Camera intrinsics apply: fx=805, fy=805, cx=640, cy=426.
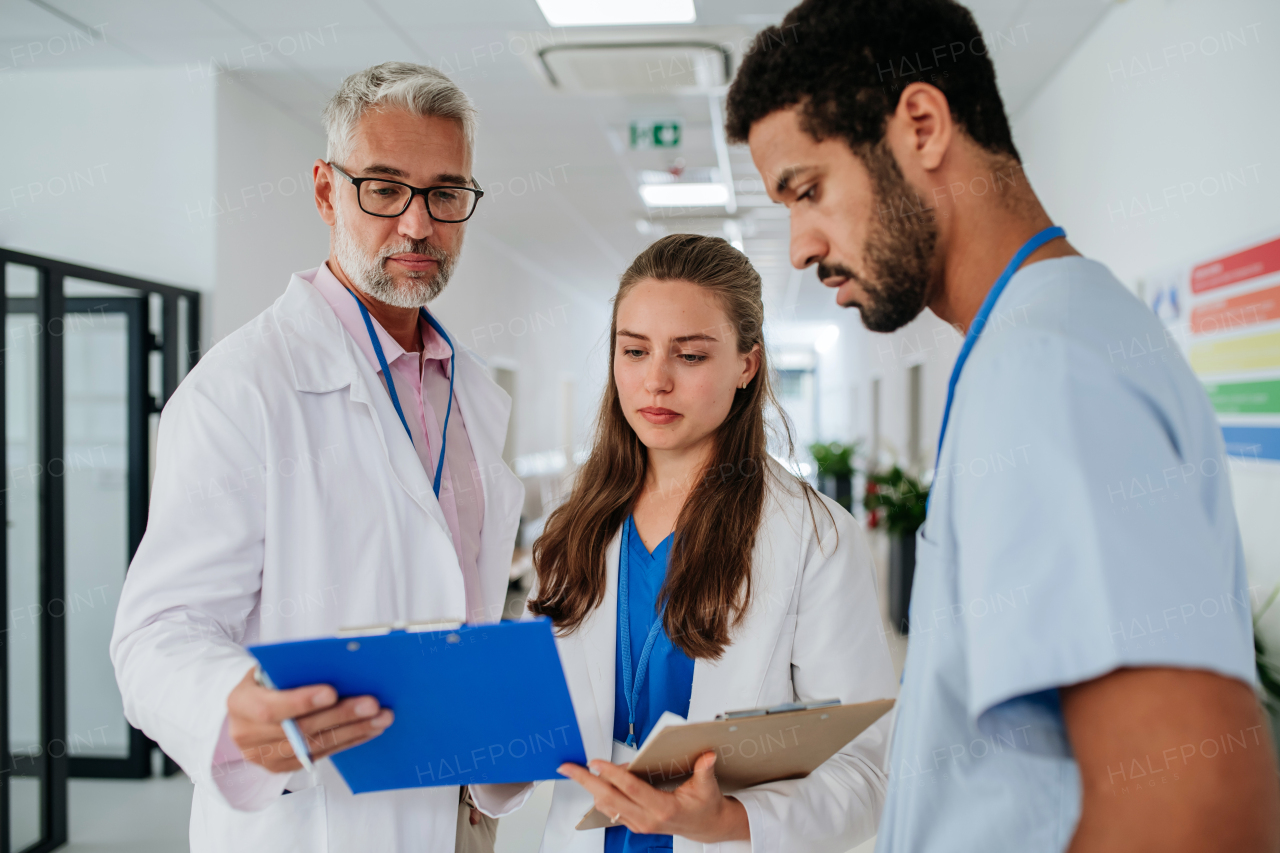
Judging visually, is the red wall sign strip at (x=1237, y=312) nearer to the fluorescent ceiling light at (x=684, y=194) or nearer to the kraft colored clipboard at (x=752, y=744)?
the kraft colored clipboard at (x=752, y=744)

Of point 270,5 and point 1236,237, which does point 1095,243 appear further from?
point 270,5

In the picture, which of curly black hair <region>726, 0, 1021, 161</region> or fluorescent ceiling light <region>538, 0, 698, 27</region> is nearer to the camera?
curly black hair <region>726, 0, 1021, 161</region>

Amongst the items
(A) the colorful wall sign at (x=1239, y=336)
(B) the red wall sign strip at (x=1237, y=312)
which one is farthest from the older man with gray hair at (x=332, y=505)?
(B) the red wall sign strip at (x=1237, y=312)

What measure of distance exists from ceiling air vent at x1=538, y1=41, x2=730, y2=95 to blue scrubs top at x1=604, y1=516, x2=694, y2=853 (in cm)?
261

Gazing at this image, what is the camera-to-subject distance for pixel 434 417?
1.73 meters

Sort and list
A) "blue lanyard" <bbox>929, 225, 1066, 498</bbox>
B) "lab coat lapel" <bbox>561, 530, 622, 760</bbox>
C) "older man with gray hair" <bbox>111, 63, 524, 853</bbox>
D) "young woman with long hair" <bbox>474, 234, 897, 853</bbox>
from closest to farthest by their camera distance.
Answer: "blue lanyard" <bbox>929, 225, 1066, 498</bbox> → "older man with gray hair" <bbox>111, 63, 524, 853</bbox> → "young woman with long hair" <bbox>474, 234, 897, 853</bbox> → "lab coat lapel" <bbox>561, 530, 622, 760</bbox>

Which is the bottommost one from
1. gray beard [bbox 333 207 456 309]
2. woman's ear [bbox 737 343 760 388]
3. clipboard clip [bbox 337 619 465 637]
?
clipboard clip [bbox 337 619 465 637]

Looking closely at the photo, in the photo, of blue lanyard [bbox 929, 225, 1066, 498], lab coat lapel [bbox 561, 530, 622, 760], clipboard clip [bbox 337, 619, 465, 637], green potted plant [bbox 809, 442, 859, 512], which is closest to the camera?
blue lanyard [bbox 929, 225, 1066, 498]

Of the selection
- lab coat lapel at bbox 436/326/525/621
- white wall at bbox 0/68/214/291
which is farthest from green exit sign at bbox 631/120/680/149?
lab coat lapel at bbox 436/326/525/621

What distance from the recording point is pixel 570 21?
317 centimetres

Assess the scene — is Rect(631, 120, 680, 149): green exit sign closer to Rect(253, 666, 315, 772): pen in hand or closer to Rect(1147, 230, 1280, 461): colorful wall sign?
Rect(1147, 230, 1280, 461): colorful wall sign

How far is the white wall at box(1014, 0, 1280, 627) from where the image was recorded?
2.44 metres

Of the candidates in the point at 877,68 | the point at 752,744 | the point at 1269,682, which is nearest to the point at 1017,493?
the point at 877,68

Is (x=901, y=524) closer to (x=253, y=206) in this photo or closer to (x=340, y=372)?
(x=253, y=206)
